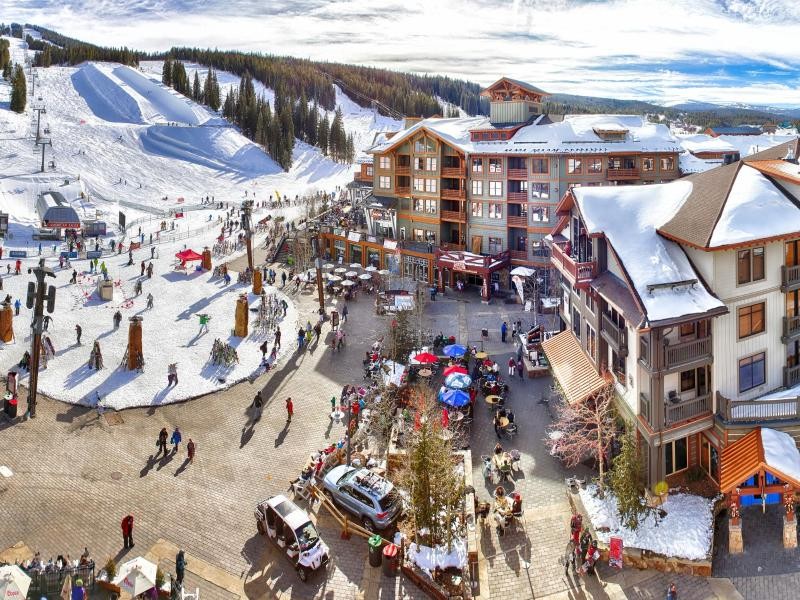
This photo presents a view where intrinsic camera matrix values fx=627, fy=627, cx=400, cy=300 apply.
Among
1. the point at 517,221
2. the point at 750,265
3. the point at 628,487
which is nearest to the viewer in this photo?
the point at 628,487

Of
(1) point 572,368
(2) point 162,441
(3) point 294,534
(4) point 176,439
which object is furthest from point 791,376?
(2) point 162,441

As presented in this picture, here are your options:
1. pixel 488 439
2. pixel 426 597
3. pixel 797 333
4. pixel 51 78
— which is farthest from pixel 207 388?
pixel 51 78

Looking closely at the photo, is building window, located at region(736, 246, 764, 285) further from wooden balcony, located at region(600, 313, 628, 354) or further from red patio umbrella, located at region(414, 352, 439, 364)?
red patio umbrella, located at region(414, 352, 439, 364)

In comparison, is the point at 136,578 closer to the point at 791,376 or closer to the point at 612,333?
the point at 612,333

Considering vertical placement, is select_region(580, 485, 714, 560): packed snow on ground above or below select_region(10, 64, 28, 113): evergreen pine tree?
below

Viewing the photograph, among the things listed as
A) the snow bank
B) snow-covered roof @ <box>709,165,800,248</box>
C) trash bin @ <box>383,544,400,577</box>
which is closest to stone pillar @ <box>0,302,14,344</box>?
trash bin @ <box>383,544,400,577</box>

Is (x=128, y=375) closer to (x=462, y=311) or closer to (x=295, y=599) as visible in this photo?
(x=295, y=599)

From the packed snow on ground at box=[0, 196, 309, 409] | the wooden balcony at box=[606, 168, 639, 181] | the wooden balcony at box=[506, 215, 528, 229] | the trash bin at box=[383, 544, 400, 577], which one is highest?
the wooden balcony at box=[606, 168, 639, 181]

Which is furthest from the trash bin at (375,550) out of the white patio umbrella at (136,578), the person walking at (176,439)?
the person walking at (176,439)
